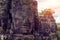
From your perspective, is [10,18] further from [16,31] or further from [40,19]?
[40,19]

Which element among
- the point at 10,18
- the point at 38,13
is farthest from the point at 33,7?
the point at 10,18

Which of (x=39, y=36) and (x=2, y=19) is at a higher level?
(x=2, y=19)

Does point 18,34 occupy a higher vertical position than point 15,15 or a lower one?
lower

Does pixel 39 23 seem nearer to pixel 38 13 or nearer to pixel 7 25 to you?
pixel 38 13

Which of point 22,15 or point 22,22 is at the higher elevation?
point 22,15

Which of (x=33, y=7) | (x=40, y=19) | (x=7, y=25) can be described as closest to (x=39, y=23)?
(x=40, y=19)

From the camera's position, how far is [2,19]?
207 inches

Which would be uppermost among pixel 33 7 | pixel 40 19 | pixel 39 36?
pixel 33 7

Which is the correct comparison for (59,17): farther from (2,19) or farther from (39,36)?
(2,19)

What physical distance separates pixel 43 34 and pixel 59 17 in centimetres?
60

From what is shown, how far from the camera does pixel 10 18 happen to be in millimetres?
5164

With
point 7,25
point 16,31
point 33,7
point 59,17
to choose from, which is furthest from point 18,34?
point 59,17

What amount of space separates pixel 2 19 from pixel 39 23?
0.97 meters

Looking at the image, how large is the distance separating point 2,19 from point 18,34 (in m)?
0.65
